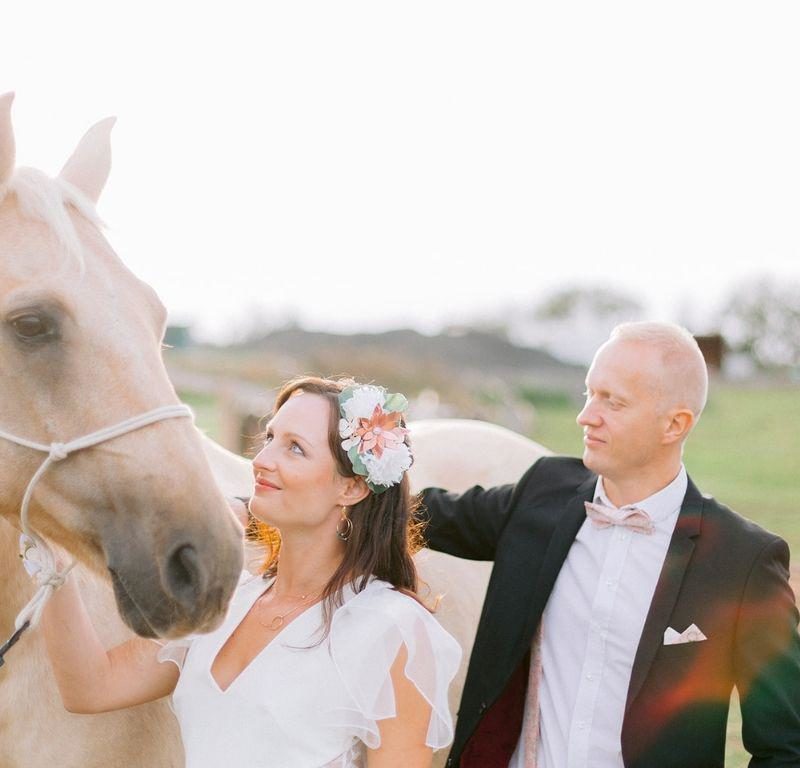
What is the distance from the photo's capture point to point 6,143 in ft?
6.76

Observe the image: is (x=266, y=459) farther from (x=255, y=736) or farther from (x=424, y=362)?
(x=424, y=362)

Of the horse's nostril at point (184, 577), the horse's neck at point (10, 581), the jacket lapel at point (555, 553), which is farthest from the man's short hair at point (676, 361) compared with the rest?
the horse's neck at point (10, 581)

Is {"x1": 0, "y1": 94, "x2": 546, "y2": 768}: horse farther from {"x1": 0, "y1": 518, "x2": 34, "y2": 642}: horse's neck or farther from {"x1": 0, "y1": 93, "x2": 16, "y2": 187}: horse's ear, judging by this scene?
{"x1": 0, "y1": 518, "x2": 34, "y2": 642}: horse's neck

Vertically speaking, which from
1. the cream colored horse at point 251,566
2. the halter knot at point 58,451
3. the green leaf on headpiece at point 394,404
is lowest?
the cream colored horse at point 251,566

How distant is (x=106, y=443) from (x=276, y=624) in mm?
624

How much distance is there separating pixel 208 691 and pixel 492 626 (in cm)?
89

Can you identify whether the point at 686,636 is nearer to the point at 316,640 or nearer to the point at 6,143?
the point at 316,640

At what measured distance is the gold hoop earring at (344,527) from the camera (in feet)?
7.65

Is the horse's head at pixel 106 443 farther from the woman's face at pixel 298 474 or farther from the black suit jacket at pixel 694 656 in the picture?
the black suit jacket at pixel 694 656

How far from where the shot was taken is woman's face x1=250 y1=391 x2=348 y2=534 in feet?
7.29

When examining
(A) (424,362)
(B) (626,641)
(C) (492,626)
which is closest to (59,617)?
(C) (492,626)

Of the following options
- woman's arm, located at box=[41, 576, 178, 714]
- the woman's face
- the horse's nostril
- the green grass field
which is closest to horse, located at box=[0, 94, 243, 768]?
the horse's nostril

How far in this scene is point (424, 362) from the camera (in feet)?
75.3

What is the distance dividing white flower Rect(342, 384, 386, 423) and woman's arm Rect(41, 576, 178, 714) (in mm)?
777
